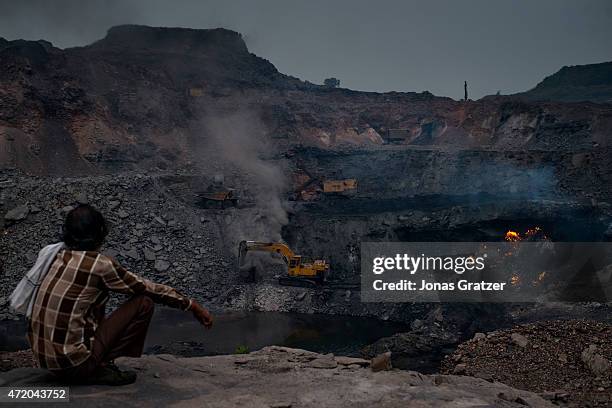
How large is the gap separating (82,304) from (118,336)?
453 mm

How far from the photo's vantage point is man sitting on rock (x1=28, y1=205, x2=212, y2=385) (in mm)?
3471

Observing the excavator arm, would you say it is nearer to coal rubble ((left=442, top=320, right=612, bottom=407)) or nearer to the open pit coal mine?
the open pit coal mine

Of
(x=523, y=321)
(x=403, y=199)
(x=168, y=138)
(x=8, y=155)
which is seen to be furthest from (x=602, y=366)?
(x=168, y=138)

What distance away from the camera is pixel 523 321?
1733 centimetres

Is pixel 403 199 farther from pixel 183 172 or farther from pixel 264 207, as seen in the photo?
pixel 183 172

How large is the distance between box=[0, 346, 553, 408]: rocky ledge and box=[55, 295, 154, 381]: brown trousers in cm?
19

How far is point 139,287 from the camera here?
3.72 m

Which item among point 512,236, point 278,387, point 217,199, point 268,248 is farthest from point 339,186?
point 278,387

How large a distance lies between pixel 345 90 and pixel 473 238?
87.3 feet

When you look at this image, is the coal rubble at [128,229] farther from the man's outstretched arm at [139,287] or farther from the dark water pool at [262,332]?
the man's outstretched arm at [139,287]

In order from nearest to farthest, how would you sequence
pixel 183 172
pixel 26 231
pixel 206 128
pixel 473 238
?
1. pixel 26 231
2. pixel 473 238
3. pixel 183 172
4. pixel 206 128

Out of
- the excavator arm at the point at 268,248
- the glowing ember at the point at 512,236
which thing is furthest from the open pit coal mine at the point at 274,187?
the excavator arm at the point at 268,248

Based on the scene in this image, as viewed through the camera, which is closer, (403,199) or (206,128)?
(403,199)

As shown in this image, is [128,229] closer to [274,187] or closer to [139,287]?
[274,187]
